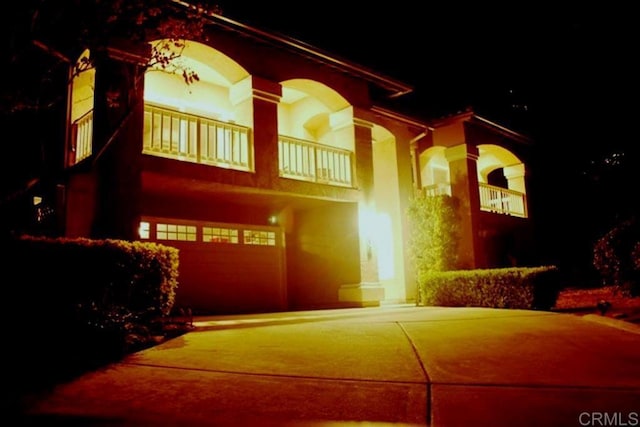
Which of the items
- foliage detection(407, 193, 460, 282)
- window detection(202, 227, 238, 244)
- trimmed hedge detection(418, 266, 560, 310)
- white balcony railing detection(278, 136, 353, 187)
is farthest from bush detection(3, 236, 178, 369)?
foliage detection(407, 193, 460, 282)

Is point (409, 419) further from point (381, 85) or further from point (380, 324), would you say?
point (381, 85)

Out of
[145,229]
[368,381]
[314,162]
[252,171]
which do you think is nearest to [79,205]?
[145,229]

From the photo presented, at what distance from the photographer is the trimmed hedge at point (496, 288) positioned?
1162cm

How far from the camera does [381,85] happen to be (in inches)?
581

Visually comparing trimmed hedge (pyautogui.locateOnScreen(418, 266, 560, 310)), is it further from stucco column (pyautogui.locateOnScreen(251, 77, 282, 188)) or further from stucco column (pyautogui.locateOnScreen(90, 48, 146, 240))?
stucco column (pyautogui.locateOnScreen(90, 48, 146, 240))

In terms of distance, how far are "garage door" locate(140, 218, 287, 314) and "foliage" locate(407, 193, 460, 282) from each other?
4373 mm

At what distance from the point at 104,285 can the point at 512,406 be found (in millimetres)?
5726

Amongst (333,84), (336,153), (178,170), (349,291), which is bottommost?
(349,291)

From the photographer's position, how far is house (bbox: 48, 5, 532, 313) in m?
9.66

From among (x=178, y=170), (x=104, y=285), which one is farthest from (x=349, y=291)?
(x=104, y=285)

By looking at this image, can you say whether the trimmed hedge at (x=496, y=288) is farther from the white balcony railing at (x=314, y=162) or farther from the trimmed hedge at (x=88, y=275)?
the trimmed hedge at (x=88, y=275)

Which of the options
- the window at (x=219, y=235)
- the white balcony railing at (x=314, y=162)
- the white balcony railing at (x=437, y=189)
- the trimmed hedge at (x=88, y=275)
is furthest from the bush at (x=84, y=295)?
the white balcony railing at (x=437, y=189)

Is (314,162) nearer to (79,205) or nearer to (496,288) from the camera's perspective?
(496,288)

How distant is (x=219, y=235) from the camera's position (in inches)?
492
